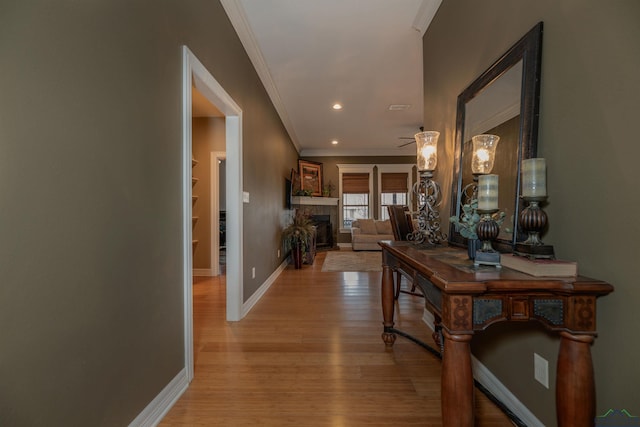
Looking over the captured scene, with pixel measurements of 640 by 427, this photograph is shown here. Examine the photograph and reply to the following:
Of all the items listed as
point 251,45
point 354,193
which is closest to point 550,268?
point 251,45

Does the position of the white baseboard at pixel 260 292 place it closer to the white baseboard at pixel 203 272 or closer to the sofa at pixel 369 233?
the white baseboard at pixel 203 272

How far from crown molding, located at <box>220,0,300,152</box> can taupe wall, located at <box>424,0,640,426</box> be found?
→ 2036 millimetres

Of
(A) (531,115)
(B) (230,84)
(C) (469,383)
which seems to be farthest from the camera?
(B) (230,84)

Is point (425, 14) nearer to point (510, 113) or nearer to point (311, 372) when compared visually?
point (510, 113)

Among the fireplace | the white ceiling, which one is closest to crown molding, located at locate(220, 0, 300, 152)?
the white ceiling

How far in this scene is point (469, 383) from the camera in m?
0.95

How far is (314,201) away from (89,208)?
6456 mm

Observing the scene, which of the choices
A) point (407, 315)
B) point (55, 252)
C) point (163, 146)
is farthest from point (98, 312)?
point (407, 315)

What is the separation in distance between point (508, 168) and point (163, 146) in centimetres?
175

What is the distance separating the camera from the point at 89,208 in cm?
102

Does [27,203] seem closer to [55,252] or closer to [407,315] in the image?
[55,252]

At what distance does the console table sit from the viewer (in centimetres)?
89

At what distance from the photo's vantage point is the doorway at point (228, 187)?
66.1 inches

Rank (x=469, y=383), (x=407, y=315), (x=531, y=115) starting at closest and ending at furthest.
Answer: (x=469, y=383) < (x=531, y=115) < (x=407, y=315)
